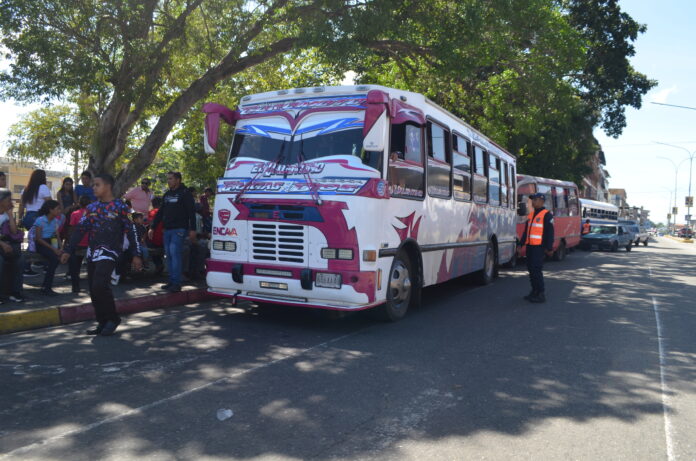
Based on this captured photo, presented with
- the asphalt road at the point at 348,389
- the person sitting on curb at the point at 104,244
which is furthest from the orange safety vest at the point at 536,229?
the person sitting on curb at the point at 104,244

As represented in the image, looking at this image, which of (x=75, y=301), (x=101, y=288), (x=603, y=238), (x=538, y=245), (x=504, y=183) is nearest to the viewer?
(x=101, y=288)

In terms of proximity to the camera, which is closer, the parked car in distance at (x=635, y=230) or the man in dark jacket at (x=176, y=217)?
the man in dark jacket at (x=176, y=217)

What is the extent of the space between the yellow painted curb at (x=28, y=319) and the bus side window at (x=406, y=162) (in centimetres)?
459

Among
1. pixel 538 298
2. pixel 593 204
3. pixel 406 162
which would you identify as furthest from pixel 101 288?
pixel 593 204

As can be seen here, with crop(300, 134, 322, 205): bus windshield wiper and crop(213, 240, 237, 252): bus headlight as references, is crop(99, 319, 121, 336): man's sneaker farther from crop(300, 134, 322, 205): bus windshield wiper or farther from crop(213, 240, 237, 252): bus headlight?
crop(300, 134, 322, 205): bus windshield wiper

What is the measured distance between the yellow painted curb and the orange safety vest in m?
7.66

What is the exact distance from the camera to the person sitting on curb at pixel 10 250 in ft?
26.4

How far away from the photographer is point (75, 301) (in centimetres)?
831

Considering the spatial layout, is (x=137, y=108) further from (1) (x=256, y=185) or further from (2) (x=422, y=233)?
(2) (x=422, y=233)

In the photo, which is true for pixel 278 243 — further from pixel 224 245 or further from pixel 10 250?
pixel 10 250

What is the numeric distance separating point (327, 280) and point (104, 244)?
259 centimetres

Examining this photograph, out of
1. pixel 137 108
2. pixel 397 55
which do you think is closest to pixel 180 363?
pixel 137 108

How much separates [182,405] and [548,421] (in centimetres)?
272

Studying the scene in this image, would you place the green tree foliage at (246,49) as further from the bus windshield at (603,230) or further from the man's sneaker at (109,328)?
the bus windshield at (603,230)
